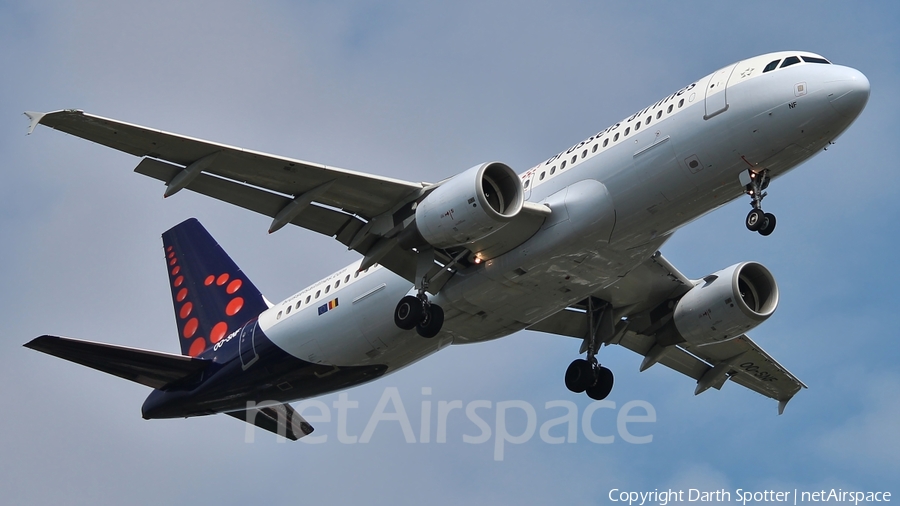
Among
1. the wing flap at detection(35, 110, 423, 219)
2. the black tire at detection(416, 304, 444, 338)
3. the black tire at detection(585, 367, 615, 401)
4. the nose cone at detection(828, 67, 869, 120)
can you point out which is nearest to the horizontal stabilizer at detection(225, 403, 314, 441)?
the black tire at detection(416, 304, 444, 338)

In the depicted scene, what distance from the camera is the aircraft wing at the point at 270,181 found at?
24672mm

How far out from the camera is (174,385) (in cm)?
3209

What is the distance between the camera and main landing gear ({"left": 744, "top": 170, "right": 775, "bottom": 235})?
79.2ft

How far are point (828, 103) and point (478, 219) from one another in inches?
297

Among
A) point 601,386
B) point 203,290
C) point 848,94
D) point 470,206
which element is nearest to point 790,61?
point 848,94

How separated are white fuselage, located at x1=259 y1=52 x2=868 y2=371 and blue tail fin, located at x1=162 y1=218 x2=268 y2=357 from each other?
5.86m

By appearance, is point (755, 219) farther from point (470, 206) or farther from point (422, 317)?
point (422, 317)

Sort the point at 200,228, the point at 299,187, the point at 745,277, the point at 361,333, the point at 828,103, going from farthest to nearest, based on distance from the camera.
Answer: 1. the point at 200,228
2. the point at 745,277
3. the point at 361,333
4. the point at 299,187
5. the point at 828,103

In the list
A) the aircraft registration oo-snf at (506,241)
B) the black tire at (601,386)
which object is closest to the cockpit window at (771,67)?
the aircraft registration oo-snf at (506,241)

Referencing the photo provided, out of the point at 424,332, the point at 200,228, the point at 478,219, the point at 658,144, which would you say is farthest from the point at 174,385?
the point at 658,144

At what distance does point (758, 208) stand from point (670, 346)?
8260 mm

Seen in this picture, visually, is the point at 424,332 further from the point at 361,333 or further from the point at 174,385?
the point at 174,385

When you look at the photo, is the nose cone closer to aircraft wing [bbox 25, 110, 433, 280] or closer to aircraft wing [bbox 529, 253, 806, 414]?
aircraft wing [bbox 529, 253, 806, 414]

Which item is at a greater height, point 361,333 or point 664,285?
point 664,285
